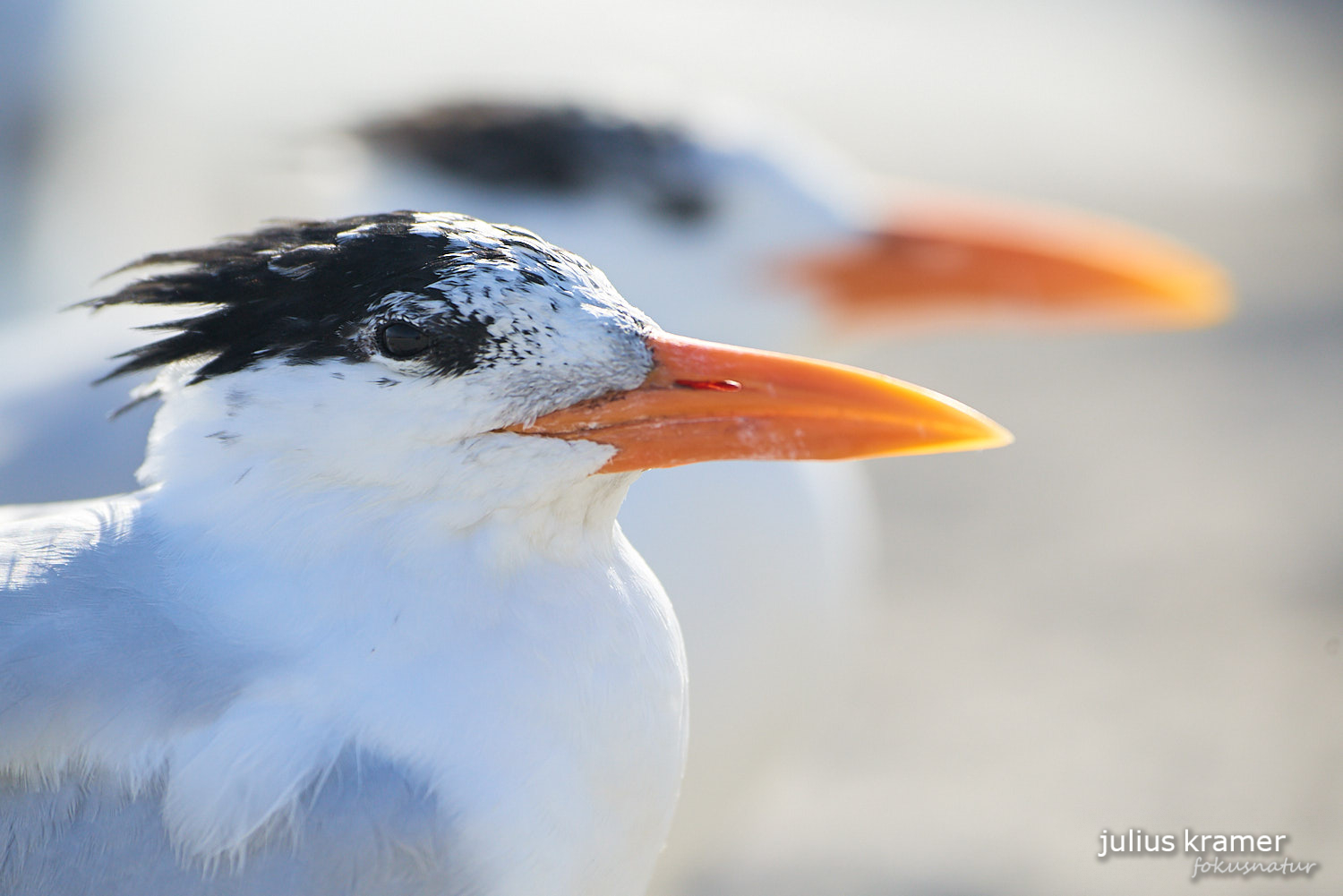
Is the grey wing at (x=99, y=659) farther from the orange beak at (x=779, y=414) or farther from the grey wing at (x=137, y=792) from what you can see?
the orange beak at (x=779, y=414)

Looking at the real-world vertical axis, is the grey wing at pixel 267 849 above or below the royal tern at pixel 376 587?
below

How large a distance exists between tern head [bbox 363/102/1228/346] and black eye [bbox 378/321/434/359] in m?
1.42

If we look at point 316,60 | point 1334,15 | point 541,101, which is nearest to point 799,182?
point 541,101

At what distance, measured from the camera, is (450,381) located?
116cm

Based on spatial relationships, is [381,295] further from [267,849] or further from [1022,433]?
[1022,433]

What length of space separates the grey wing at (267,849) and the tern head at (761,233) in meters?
1.53

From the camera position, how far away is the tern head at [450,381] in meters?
1.16

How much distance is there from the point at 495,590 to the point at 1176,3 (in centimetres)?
1001

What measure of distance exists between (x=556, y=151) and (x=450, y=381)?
4.83ft

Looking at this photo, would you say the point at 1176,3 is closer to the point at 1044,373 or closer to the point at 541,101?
the point at 1044,373

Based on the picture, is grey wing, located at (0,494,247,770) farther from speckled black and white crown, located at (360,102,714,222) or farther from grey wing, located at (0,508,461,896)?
speckled black and white crown, located at (360,102,714,222)

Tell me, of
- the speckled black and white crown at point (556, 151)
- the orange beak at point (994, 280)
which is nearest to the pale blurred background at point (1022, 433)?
the speckled black and white crown at point (556, 151)

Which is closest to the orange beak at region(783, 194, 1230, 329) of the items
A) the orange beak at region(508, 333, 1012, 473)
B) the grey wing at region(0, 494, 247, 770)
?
the orange beak at region(508, 333, 1012, 473)

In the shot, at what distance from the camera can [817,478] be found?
257 cm
